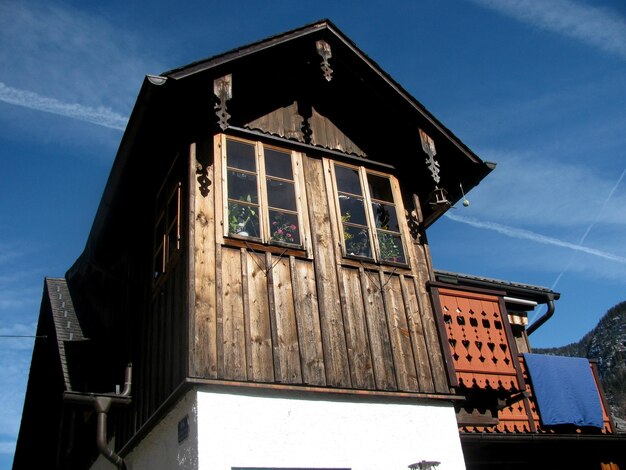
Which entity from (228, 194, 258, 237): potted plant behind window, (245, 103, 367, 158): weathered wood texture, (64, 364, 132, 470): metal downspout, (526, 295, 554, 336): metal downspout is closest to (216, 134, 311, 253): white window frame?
(228, 194, 258, 237): potted plant behind window

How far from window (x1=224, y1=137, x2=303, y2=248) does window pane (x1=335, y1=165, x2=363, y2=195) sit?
0.75m

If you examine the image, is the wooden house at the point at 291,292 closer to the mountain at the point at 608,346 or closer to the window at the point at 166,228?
the window at the point at 166,228

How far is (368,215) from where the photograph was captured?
29.5ft

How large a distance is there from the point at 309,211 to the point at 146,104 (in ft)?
7.76

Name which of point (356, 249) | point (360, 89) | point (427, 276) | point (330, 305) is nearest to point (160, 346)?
point (330, 305)

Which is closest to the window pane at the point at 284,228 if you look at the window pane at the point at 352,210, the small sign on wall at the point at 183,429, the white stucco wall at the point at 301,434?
the window pane at the point at 352,210

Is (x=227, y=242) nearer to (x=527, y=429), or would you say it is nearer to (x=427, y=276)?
(x=427, y=276)

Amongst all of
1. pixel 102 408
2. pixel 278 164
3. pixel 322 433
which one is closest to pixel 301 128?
pixel 278 164

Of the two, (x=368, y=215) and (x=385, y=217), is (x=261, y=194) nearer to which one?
(x=368, y=215)

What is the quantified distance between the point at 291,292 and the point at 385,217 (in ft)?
7.14

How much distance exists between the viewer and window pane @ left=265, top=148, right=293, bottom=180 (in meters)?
8.70

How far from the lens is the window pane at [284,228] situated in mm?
8156

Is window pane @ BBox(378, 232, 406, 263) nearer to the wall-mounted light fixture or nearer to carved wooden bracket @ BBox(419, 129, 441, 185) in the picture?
carved wooden bracket @ BBox(419, 129, 441, 185)

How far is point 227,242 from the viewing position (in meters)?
7.68
